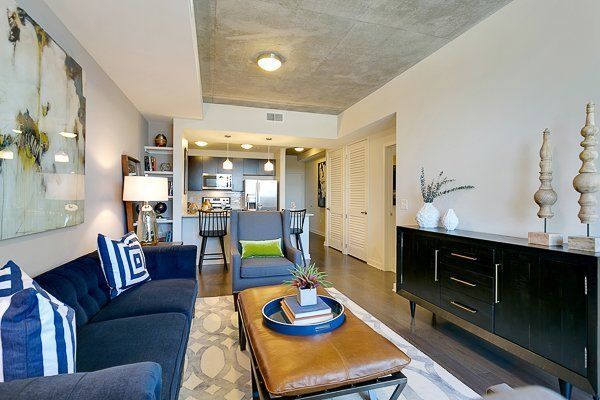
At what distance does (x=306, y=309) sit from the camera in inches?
62.6

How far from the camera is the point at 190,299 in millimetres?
1963

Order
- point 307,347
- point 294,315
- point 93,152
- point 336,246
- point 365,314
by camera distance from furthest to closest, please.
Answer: point 336,246 → point 365,314 → point 93,152 → point 294,315 → point 307,347

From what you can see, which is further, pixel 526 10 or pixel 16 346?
pixel 526 10

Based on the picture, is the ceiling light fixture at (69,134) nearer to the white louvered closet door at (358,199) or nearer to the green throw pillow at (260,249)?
the green throw pillow at (260,249)

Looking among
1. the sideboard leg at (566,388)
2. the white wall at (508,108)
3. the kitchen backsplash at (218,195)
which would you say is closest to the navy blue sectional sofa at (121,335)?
the sideboard leg at (566,388)

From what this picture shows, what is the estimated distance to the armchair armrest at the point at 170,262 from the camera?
2.41 meters

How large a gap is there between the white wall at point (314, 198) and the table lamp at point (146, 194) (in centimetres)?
535

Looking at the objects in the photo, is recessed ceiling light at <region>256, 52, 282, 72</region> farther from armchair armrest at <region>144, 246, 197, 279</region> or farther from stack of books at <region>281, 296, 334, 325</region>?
stack of books at <region>281, 296, 334, 325</region>

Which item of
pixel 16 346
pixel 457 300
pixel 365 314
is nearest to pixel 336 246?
pixel 365 314

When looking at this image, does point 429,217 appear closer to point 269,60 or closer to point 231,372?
point 231,372

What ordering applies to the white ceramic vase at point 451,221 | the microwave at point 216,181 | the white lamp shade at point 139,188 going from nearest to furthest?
the white ceramic vase at point 451,221 → the white lamp shade at point 139,188 → the microwave at point 216,181

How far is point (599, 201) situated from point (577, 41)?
1066 mm

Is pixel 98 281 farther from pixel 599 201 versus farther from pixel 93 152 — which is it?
pixel 599 201

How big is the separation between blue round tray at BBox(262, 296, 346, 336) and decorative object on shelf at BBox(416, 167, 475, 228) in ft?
4.69
